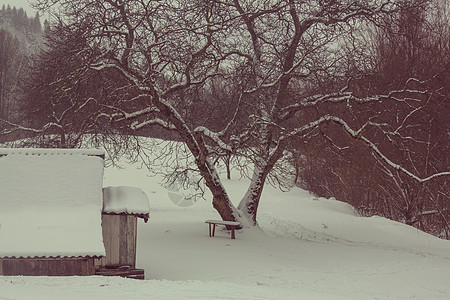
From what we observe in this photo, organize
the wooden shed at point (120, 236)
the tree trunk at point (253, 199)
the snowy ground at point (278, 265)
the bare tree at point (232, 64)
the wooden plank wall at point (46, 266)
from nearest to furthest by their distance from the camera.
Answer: the snowy ground at point (278, 265), the wooden plank wall at point (46, 266), the wooden shed at point (120, 236), the bare tree at point (232, 64), the tree trunk at point (253, 199)

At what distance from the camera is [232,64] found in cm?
1672

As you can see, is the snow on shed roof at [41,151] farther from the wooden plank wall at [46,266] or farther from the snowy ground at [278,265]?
the snowy ground at [278,265]

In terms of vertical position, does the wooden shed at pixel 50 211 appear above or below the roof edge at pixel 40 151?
below

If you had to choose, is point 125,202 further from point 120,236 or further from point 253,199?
point 253,199

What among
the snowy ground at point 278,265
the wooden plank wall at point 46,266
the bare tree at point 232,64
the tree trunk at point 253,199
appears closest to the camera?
the snowy ground at point 278,265

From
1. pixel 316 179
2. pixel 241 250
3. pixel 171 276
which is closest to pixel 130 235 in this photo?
pixel 171 276

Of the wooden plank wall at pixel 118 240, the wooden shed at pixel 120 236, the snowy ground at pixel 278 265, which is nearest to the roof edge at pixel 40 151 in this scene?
the wooden shed at pixel 120 236

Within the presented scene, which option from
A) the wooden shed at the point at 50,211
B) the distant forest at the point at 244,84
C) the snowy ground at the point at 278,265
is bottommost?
the snowy ground at the point at 278,265

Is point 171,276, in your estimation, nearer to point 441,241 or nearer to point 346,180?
point 441,241

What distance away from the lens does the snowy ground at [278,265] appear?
25.3 ft

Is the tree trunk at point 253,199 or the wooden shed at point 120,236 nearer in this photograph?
the wooden shed at point 120,236

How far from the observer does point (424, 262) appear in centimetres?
1434

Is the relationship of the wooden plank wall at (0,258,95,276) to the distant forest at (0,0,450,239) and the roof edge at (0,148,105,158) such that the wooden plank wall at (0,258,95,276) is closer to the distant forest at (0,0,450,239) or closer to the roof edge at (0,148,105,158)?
the roof edge at (0,148,105,158)

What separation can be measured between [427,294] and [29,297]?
771 centimetres
